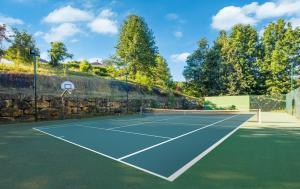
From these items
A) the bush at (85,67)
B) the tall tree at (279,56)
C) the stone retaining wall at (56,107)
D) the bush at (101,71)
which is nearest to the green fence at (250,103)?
the tall tree at (279,56)

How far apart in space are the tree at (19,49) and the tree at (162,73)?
18.4 meters

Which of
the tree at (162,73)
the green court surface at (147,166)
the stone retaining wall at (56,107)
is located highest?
the tree at (162,73)

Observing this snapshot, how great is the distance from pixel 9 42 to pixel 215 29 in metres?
33.9

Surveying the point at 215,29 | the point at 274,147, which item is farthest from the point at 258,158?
the point at 215,29

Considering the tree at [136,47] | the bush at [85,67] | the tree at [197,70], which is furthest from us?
the tree at [197,70]

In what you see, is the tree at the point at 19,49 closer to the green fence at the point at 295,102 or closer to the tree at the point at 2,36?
the tree at the point at 2,36

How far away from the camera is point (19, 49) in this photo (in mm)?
19781

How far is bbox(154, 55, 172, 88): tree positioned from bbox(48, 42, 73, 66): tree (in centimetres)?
1299

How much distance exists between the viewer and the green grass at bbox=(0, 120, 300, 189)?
3.49 m

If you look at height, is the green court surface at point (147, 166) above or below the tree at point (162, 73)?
below

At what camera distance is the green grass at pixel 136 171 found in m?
3.49

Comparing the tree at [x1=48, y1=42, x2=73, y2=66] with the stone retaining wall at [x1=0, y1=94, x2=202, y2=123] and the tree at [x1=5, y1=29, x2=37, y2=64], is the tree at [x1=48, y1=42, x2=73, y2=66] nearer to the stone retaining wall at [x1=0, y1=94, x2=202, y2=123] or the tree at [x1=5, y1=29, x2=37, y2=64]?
the tree at [x1=5, y1=29, x2=37, y2=64]

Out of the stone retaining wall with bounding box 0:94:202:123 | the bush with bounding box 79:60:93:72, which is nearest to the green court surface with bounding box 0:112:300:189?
the stone retaining wall with bounding box 0:94:202:123

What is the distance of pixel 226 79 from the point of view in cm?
3847
